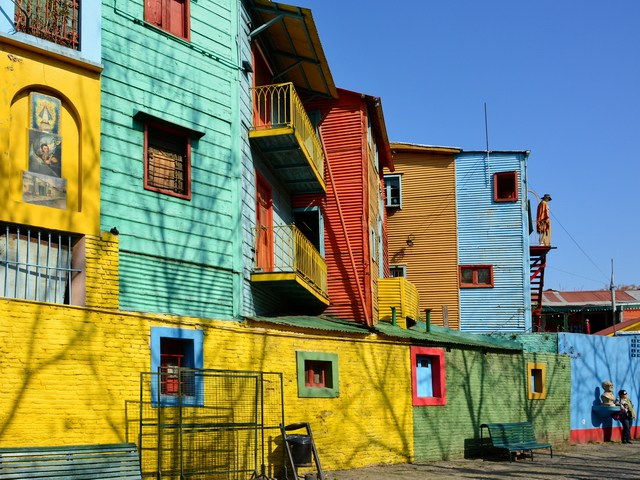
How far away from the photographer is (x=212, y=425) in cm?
1299

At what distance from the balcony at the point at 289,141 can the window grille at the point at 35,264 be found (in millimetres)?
5588

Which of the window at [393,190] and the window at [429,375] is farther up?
the window at [393,190]

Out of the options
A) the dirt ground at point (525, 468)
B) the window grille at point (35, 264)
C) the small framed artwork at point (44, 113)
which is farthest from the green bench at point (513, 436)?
the small framed artwork at point (44, 113)

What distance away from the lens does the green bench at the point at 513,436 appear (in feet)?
61.2

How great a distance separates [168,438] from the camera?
12.6 meters

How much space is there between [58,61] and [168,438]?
6.41 metres

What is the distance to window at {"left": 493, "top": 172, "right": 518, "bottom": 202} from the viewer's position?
2992cm

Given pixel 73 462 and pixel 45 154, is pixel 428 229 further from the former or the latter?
pixel 73 462

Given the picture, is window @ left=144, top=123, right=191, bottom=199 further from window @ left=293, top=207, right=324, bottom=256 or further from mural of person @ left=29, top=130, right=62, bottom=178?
window @ left=293, top=207, right=324, bottom=256

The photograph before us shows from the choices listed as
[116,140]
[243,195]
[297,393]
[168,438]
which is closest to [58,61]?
[116,140]

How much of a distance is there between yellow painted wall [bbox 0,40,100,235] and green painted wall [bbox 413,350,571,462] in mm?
→ 9746

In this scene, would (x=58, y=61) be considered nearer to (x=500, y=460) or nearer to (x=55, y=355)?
(x=55, y=355)

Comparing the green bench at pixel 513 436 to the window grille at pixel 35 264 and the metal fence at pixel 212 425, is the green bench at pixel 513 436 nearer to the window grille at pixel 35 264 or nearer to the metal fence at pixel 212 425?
the metal fence at pixel 212 425

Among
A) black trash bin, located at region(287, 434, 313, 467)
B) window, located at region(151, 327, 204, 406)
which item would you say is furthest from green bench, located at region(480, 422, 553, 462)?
window, located at region(151, 327, 204, 406)
